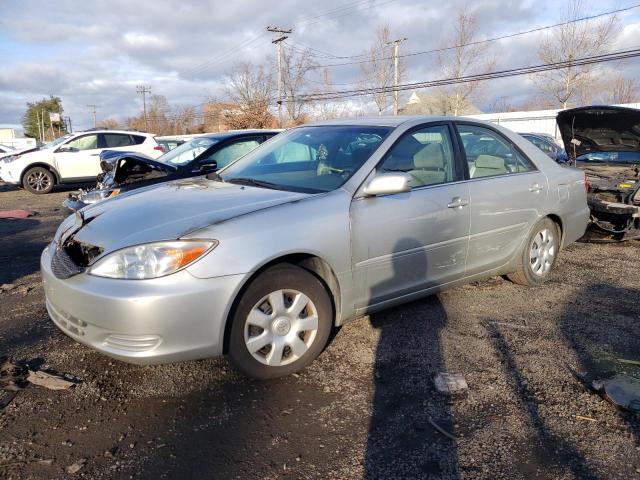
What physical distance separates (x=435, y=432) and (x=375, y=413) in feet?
1.13

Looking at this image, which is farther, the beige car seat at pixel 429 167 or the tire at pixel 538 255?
the tire at pixel 538 255

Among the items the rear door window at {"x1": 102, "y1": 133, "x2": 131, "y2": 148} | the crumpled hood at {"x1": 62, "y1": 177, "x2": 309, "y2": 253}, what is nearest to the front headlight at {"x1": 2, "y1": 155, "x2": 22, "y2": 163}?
the rear door window at {"x1": 102, "y1": 133, "x2": 131, "y2": 148}

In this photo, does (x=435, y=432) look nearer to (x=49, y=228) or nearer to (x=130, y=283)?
(x=130, y=283)

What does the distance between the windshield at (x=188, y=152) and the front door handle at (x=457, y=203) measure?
4522 millimetres

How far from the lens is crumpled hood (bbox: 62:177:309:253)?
9.43 feet

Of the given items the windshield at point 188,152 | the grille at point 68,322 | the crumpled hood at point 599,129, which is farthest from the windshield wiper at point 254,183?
the crumpled hood at point 599,129

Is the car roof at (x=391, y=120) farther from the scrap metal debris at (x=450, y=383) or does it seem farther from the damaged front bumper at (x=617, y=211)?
the damaged front bumper at (x=617, y=211)

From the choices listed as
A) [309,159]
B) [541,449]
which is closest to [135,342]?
[309,159]

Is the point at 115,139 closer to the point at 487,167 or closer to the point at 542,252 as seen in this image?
the point at 487,167

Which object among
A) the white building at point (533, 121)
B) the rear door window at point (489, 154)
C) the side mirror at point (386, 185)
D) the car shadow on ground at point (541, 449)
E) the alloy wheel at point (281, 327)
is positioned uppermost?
the white building at point (533, 121)

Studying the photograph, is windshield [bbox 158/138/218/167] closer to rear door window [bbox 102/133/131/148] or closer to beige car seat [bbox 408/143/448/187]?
beige car seat [bbox 408/143/448/187]

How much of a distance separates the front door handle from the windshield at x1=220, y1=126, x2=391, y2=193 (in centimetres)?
73

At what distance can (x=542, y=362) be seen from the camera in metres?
3.40

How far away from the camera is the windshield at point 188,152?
7525 mm
